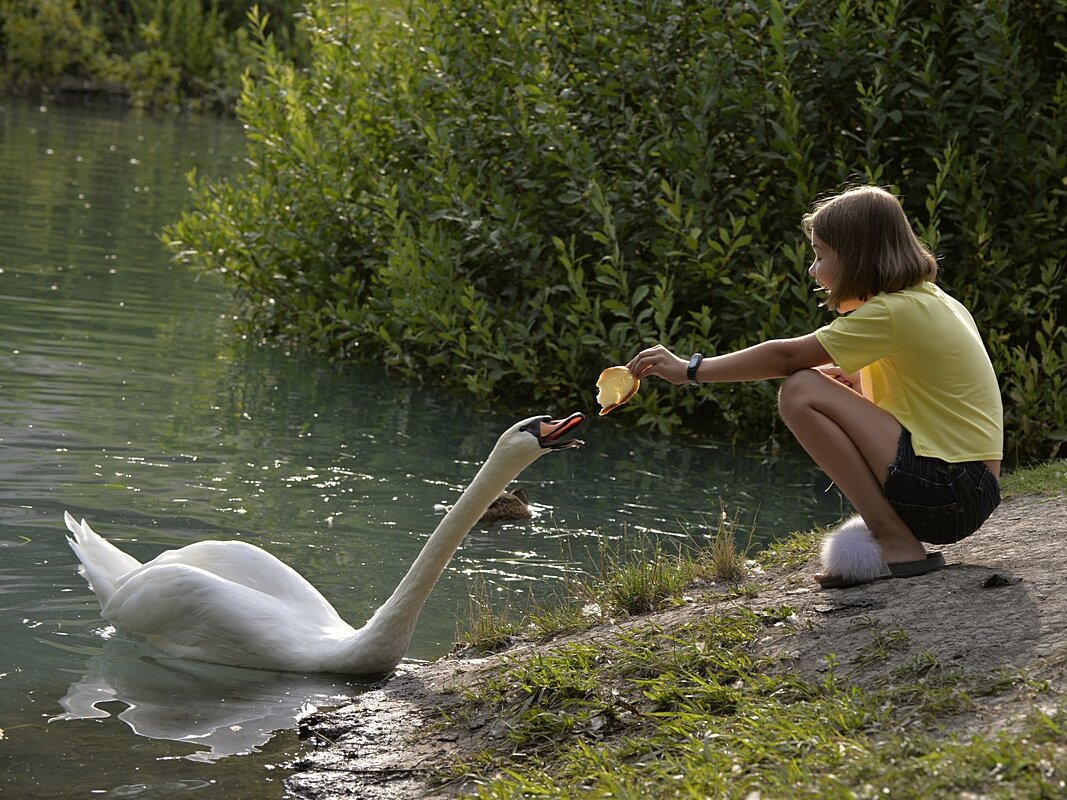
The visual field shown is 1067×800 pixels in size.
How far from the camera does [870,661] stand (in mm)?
4590

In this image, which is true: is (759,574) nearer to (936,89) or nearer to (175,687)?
(175,687)

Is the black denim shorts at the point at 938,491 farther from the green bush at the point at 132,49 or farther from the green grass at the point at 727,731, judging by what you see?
the green bush at the point at 132,49

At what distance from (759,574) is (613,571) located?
0.75 metres

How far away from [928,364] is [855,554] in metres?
0.79

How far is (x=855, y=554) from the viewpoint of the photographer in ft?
17.5

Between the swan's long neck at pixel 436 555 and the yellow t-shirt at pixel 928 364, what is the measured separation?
1.53 m

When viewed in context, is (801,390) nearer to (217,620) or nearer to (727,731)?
(727,731)

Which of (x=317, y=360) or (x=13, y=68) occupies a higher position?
(x=13, y=68)

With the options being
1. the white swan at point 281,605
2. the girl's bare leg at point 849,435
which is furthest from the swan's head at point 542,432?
the girl's bare leg at point 849,435

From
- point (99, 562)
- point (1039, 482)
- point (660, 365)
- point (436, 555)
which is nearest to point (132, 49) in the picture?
point (99, 562)

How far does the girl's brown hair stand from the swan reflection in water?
8.82 ft

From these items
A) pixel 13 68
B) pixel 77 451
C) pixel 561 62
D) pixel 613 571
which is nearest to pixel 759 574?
pixel 613 571

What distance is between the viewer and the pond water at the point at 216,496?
17.0ft

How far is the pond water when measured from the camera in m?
5.18
